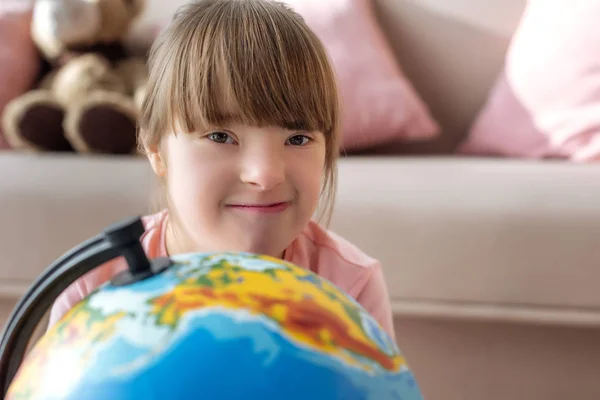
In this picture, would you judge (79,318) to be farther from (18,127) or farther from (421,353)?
(18,127)

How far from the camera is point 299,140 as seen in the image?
37.5 inches

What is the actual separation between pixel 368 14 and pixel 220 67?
1.15 m

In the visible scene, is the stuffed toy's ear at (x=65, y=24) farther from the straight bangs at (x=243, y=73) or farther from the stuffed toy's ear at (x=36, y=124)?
the straight bangs at (x=243, y=73)

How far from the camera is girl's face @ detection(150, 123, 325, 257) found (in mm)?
900

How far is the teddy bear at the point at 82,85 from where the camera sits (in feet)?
5.67

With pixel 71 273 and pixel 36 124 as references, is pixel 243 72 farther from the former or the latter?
pixel 36 124

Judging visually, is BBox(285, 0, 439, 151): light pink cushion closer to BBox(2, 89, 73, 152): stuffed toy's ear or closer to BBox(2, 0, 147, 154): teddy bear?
BBox(2, 0, 147, 154): teddy bear

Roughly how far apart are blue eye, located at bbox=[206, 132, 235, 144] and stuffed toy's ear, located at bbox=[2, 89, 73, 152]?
3.25ft

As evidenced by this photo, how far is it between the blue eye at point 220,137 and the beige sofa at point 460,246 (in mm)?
542

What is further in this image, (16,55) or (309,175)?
(16,55)

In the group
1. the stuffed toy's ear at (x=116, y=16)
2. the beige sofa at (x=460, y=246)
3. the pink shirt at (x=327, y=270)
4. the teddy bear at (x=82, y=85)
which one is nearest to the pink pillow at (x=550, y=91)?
the beige sofa at (x=460, y=246)

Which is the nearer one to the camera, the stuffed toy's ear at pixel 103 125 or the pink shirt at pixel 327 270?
the pink shirt at pixel 327 270

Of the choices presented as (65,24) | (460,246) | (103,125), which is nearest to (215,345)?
(460,246)

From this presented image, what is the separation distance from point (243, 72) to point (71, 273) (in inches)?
14.0
